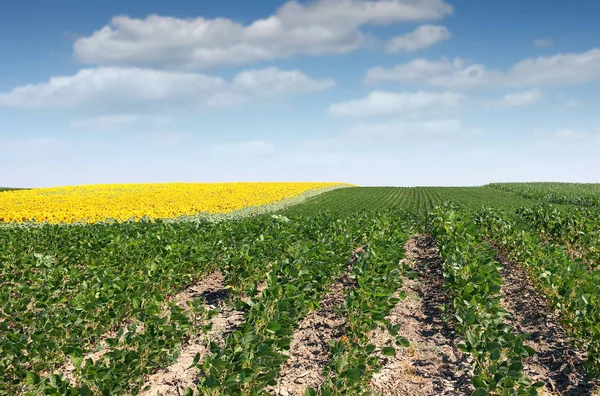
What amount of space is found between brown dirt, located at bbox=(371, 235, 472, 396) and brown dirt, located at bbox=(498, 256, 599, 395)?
3.75 ft

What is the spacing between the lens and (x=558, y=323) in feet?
28.7

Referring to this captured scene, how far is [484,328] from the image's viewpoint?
6.70 m

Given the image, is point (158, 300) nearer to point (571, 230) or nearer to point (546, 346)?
point (546, 346)

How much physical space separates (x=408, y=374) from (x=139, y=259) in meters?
7.60

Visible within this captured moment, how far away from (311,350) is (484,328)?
2769 millimetres

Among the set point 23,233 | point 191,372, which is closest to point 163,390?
point 191,372

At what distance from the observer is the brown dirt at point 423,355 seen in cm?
635

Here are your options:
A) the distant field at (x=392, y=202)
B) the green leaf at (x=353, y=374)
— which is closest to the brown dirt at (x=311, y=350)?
the green leaf at (x=353, y=374)

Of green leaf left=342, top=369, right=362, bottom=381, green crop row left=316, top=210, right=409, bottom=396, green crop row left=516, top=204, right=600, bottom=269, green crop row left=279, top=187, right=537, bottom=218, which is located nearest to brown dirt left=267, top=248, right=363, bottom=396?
green crop row left=316, top=210, right=409, bottom=396

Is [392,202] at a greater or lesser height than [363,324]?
greater

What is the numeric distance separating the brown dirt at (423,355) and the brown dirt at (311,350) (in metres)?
0.83

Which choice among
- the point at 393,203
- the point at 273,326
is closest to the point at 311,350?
the point at 273,326

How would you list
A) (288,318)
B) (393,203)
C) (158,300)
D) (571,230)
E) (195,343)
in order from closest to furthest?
(288,318) → (158,300) → (195,343) → (571,230) → (393,203)

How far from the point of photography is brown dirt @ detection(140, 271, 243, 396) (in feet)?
20.8
